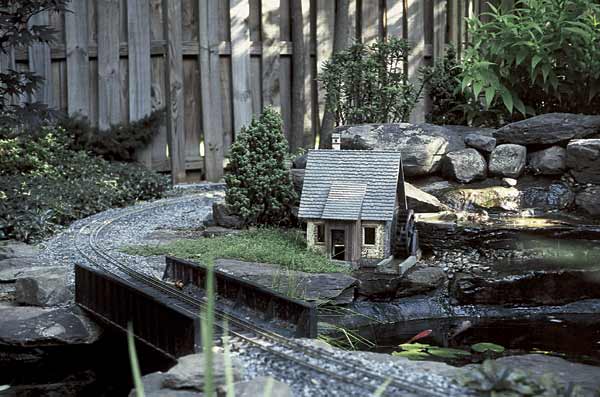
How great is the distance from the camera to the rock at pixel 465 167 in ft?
40.9

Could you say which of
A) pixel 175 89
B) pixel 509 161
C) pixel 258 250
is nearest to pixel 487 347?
pixel 258 250

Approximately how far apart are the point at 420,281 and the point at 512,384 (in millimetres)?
4308

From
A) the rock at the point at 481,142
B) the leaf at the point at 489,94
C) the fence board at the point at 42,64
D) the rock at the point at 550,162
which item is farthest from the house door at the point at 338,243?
the fence board at the point at 42,64

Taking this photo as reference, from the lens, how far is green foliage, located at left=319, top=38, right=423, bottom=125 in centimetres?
1399

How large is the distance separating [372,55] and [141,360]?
7.22m

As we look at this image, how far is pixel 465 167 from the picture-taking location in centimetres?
1248

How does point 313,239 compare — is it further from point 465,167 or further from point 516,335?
point 465,167

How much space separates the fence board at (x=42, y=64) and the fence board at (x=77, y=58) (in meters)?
0.32

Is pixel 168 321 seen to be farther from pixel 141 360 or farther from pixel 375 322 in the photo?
pixel 375 322

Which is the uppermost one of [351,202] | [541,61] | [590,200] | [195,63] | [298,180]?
[195,63]

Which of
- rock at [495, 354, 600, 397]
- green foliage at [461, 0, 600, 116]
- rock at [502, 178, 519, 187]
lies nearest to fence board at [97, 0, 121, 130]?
green foliage at [461, 0, 600, 116]

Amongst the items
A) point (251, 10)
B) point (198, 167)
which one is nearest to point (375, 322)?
point (198, 167)

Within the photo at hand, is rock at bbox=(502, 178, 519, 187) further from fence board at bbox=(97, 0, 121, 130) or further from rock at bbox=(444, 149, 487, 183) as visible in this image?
fence board at bbox=(97, 0, 121, 130)

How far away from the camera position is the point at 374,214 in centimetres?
991
